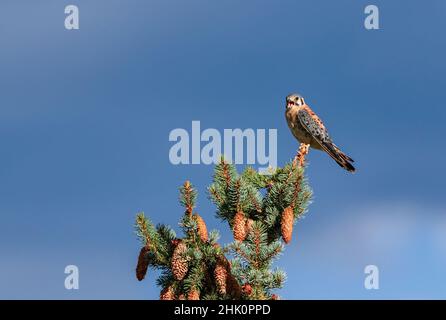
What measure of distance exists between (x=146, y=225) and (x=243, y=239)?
933mm

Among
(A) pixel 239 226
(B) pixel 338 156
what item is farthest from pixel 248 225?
(B) pixel 338 156

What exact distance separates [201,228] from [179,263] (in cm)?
37

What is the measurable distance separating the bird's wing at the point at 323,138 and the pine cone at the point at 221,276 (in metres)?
5.90

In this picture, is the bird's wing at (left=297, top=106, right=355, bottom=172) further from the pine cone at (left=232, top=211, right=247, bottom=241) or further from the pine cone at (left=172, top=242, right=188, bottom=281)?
the pine cone at (left=172, top=242, right=188, bottom=281)

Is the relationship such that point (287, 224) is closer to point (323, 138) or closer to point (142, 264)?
point (142, 264)

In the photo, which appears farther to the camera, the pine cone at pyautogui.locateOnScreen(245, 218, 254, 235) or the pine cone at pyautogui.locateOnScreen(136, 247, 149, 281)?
the pine cone at pyautogui.locateOnScreen(245, 218, 254, 235)

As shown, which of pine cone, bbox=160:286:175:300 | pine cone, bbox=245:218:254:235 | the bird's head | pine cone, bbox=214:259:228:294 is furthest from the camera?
the bird's head

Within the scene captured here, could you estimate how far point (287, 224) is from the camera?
612cm

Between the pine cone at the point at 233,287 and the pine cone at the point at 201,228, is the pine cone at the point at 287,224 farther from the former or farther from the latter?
the pine cone at the point at 201,228

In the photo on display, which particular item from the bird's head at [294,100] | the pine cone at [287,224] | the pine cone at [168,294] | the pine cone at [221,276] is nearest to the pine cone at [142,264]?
the pine cone at [168,294]

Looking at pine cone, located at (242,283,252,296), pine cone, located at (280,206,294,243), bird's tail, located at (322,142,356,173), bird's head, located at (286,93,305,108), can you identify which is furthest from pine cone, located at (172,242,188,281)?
bird's head, located at (286,93,305,108)

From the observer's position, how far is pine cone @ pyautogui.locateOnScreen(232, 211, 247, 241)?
20.0ft
